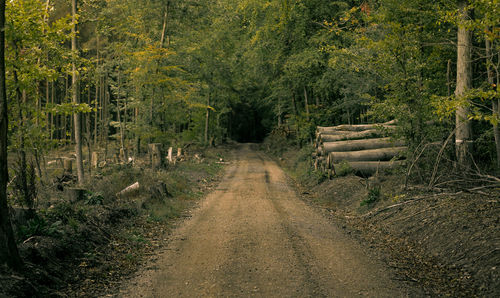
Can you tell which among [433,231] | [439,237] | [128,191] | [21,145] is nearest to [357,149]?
[433,231]

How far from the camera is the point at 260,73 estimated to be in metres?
28.0

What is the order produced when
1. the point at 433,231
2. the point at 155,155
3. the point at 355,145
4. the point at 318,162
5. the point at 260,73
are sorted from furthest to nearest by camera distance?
the point at 260,73, the point at 318,162, the point at 155,155, the point at 355,145, the point at 433,231

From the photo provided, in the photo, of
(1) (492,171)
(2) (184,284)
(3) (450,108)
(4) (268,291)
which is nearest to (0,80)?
(2) (184,284)

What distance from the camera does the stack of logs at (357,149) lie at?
1495 cm

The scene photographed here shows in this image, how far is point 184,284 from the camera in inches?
221

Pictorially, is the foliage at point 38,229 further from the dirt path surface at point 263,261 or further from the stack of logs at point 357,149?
the stack of logs at point 357,149

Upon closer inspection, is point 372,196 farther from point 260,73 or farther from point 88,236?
point 260,73

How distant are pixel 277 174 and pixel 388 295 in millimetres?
16894

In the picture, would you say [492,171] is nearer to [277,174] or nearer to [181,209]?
[181,209]

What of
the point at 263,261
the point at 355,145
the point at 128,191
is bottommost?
the point at 263,261

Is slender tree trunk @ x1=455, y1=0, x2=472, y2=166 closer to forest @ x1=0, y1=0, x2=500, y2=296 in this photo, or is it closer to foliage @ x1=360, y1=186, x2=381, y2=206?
forest @ x1=0, y1=0, x2=500, y2=296

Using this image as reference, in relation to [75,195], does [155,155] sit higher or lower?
higher

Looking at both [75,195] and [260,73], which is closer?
[75,195]

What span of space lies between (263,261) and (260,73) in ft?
75.0
